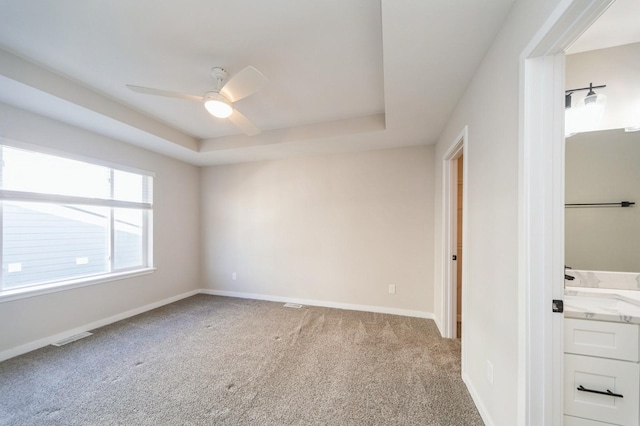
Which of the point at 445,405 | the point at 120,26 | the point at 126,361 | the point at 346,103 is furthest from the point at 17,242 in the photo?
the point at 445,405

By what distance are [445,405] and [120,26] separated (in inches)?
137

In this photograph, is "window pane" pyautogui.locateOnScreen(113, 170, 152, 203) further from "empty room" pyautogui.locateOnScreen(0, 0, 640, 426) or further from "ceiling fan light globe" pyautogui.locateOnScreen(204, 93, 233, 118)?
"ceiling fan light globe" pyautogui.locateOnScreen(204, 93, 233, 118)

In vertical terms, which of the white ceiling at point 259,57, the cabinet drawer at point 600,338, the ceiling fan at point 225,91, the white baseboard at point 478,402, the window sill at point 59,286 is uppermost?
the white ceiling at point 259,57

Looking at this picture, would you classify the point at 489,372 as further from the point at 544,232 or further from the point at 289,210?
the point at 289,210

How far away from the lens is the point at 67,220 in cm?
267

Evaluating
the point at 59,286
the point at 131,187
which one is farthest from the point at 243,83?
the point at 59,286

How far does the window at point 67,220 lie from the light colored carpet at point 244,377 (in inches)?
31.5

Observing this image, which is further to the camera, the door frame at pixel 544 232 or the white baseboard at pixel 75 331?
the white baseboard at pixel 75 331

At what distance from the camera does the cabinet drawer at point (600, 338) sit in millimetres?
1016

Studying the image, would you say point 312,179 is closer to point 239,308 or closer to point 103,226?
point 239,308

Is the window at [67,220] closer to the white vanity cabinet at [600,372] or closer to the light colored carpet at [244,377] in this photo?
the light colored carpet at [244,377]

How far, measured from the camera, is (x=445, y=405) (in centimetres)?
164

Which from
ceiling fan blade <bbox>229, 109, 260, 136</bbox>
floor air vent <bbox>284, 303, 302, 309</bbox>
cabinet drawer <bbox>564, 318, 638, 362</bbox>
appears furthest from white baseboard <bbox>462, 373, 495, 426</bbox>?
ceiling fan blade <bbox>229, 109, 260, 136</bbox>

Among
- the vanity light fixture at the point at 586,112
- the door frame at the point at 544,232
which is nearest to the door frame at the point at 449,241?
the vanity light fixture at the point at 586,112
